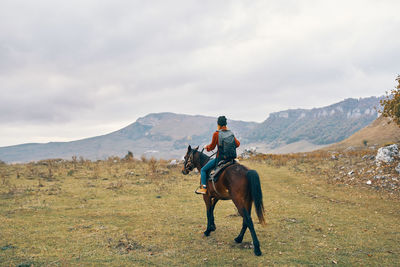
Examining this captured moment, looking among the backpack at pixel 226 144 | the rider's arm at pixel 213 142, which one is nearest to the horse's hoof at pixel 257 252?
the backpack at pixel 226 144

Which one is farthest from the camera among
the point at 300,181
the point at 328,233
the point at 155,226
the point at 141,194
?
the point at 300,181

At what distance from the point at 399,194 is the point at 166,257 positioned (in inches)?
615

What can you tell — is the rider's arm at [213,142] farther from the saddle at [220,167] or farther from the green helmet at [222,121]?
the saddle at [220,167]

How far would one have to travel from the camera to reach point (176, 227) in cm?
1070

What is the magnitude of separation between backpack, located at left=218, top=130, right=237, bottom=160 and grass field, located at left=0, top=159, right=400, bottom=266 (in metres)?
2.98

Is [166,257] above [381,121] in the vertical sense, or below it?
below

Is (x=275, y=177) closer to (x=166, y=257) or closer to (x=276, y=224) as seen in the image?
(x=276, y=224)

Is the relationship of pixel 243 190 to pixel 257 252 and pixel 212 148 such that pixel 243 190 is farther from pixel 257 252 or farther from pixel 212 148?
pixel 212 148

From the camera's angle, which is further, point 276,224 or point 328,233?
point 276,224

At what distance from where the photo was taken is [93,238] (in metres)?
9.12

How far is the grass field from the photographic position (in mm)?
7613

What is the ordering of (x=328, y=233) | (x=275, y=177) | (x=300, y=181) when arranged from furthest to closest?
(x=275, y=177), (x=300, y=181), (x=328, y=233)

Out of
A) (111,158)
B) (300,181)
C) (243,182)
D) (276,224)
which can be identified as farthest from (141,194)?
(111,158)

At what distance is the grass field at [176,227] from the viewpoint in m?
7.61
